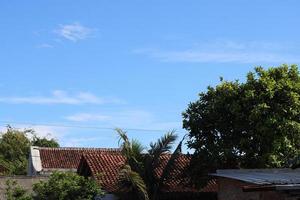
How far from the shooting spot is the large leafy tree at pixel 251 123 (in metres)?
21.2

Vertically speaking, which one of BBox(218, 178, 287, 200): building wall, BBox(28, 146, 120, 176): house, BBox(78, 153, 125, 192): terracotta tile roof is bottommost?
Result: BBox(218, 178, 287, 200): building wall

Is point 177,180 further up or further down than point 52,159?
further down

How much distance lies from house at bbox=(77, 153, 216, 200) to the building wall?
15.3ft

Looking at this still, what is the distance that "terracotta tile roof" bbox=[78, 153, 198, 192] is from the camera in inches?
944

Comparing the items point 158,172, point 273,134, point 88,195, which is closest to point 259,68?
point 273,134

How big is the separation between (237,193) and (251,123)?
15.0 ft

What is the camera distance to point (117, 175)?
2592 centimetres

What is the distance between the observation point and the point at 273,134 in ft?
69.3

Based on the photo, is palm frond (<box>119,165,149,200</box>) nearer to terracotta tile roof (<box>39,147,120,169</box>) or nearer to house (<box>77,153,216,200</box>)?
house (<box>77,153,216,200</box>)

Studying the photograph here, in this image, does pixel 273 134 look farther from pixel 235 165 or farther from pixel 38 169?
pixel 38 169

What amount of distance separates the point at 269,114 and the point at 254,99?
0.84 metres

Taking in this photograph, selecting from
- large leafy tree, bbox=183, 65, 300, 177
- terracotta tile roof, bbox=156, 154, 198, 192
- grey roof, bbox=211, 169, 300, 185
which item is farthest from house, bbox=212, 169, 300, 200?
terracotta tile roof, bbox=156, 154, 198, 192

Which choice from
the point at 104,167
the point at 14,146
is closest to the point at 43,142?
the point at 14,146

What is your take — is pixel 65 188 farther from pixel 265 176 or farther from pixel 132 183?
pixel 265 176
